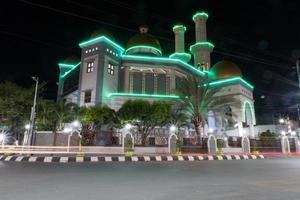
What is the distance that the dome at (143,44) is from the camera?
40.9 meters

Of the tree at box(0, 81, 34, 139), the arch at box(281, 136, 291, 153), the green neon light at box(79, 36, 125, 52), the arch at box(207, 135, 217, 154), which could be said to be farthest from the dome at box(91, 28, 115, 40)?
the arch at box(281, 136, 291, 153)

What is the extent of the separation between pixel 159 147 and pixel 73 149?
7418mm

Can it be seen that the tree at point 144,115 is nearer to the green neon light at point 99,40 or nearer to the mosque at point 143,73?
the mosque at point 143,73

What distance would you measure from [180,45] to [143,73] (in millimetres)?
11919

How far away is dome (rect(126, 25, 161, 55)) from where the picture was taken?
40938 mm

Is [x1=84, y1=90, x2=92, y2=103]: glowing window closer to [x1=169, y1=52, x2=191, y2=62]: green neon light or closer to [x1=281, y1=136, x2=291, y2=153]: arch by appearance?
[x1=169, y1=52, x2=191, y2=62]: green neon light

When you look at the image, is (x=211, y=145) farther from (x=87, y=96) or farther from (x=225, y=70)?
(x=225, y=70)

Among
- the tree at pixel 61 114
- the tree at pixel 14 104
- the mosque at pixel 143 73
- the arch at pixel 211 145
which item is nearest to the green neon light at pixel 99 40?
the mosque at pixel 143 73

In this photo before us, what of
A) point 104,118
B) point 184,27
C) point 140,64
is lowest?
point 104,118

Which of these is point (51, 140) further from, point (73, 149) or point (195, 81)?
point (195, 81)

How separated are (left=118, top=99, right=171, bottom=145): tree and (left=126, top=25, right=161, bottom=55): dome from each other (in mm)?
16287

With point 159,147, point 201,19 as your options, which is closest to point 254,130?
point 201,19

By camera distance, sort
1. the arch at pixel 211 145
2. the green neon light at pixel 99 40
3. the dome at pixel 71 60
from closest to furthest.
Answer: the arch at pixel 211 145, the green neon light at pixel 99 40, the dome at pixel 71 60

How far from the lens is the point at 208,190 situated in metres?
6.00
